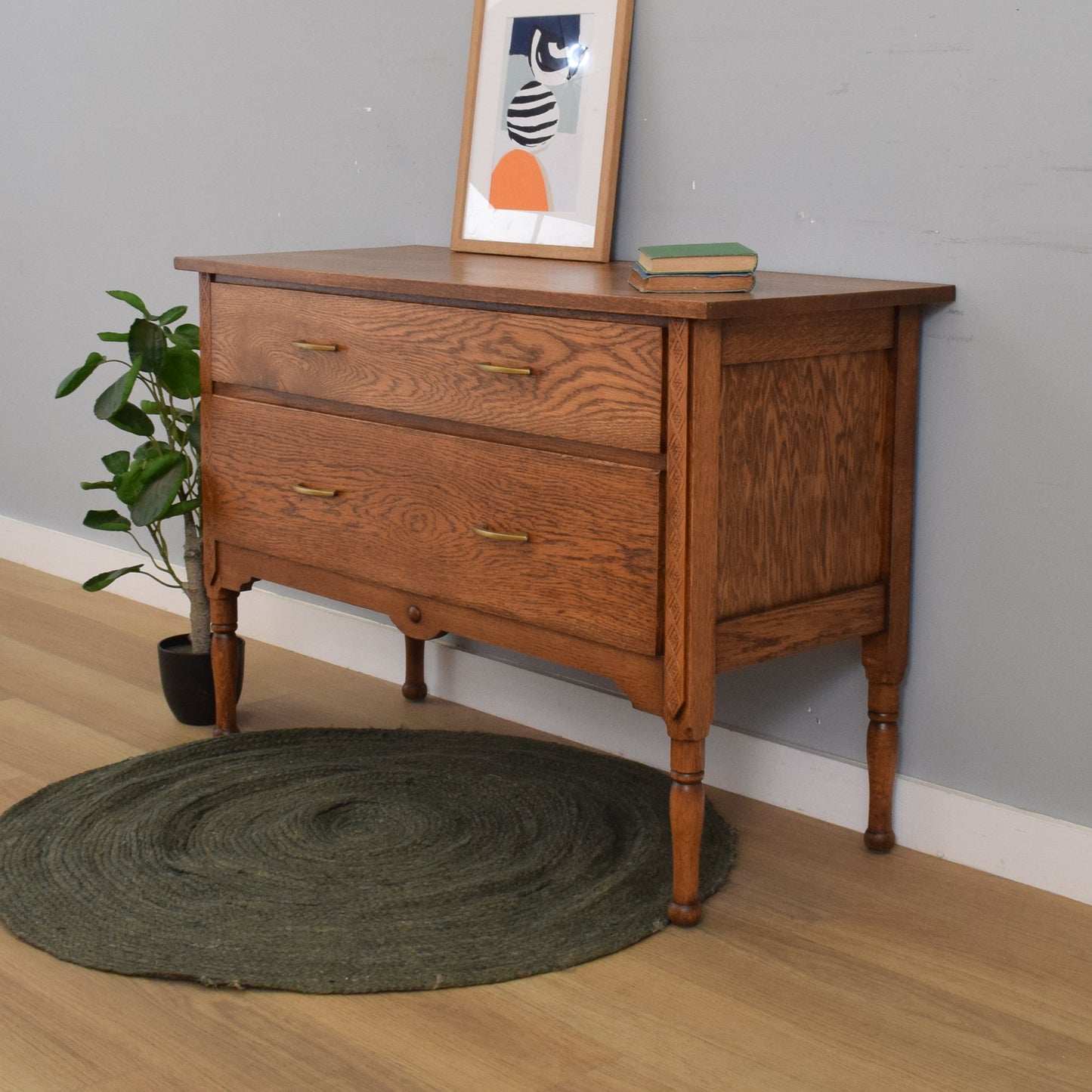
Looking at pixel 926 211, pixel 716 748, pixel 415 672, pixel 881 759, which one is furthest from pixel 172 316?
pixel 881 759

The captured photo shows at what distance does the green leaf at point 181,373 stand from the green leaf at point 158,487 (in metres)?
0.12

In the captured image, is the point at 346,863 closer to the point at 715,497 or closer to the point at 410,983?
the point at 410,983

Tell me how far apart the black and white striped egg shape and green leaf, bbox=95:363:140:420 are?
74cm

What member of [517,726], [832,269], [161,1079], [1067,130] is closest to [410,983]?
[161,1079]

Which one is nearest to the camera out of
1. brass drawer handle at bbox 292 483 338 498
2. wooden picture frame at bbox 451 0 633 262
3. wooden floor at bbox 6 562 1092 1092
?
wooden floor at bbox 6 562 1092 1092

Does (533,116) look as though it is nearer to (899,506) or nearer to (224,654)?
(899,506)

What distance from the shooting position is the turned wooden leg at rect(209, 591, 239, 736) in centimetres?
247

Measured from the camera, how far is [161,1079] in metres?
1.51

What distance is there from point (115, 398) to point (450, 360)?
0.74 metres

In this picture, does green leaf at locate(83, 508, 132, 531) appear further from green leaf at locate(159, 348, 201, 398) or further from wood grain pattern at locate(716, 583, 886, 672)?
wood grain pattern at locate(716, 583, 886, 672)

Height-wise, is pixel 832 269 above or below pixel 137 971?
above

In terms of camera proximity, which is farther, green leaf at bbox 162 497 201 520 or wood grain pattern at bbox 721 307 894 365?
green leaf at bbox 162 497 201 520

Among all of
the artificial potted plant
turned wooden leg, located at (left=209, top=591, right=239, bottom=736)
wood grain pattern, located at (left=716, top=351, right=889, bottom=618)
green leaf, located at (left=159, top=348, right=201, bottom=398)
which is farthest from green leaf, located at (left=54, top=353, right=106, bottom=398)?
wood grain pattern, located at (left=716, top=351, right=889, bottom=618)

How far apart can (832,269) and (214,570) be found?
43.6 inches
